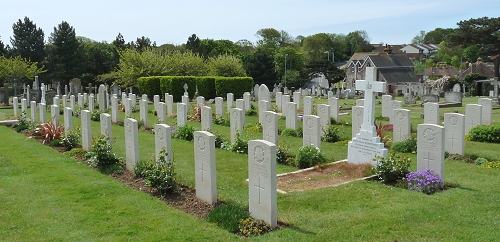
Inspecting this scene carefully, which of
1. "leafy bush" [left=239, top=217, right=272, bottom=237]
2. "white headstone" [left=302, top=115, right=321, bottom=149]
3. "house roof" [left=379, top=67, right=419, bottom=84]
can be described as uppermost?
"house roof" [left=379, top=67, right=419, bottom=84]

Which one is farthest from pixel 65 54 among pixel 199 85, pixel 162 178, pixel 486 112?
pixel 162 178

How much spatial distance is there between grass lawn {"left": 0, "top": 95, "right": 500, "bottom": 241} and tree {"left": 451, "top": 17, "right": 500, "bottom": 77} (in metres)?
41.7

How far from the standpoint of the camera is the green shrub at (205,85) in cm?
3981

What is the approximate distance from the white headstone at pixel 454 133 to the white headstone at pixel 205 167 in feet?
23.6

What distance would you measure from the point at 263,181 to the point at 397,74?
58171 millimetres

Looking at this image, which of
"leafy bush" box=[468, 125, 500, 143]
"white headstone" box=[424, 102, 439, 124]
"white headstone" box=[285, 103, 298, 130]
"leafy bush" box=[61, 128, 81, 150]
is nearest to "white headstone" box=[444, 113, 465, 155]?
"white headstone" box=[424, 102, 439, 124]

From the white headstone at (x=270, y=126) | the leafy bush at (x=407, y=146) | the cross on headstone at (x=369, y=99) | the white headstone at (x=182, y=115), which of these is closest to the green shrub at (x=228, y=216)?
the cross on headstone at (x=369, y=99)

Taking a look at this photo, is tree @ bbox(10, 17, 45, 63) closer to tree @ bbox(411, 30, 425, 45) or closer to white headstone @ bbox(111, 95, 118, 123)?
white headstone @ bbox(111, 95, 118, 123)

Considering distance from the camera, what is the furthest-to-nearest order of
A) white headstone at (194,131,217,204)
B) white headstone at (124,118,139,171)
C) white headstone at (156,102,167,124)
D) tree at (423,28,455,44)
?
tree at (423,28,455,44), white headstone at (156,102,167,124), white headstone at (124,118,139,171), white headstone at (194,131,217,204)

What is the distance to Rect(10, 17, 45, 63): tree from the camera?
59.3 metres

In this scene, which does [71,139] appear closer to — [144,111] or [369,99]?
[144,111]

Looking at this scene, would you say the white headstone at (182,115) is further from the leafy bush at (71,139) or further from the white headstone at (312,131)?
the white headstone at (312,131)

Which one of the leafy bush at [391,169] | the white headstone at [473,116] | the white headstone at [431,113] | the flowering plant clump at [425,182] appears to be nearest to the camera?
the flowering plant clump at [425,182]

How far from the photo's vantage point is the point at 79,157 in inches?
523
